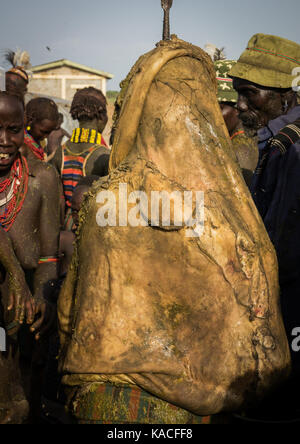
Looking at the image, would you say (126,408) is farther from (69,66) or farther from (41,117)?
(69,66)

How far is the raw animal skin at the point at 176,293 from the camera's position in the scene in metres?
1.64

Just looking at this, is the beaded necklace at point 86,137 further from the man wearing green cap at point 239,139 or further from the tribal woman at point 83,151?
the man wearing green cap at point 239,139

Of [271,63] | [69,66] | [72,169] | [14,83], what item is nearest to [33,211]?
[271,63]

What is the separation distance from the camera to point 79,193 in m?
4.45

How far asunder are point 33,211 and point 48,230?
0.54ft

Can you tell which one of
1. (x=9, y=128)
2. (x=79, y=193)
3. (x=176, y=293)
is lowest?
(x=176, y=293)

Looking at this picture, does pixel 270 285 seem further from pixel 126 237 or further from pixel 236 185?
pixel 126 237

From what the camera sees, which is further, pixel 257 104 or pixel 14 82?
pixel 14 82

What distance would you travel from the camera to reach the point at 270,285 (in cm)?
178

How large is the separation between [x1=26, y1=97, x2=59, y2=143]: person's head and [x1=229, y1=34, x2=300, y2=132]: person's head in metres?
3.93

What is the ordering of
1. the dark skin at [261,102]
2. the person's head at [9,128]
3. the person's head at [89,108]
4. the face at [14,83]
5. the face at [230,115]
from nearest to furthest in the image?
the person's head at [9,128] < the dark skin at [261,102] < the face at [230,115] < the person's head at [89,108] < the face at [14,83]

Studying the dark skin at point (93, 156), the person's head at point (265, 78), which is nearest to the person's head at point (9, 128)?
the person's head at point (265, 78)

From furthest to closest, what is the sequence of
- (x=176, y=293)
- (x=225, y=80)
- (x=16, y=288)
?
(x=225, y=80) → (x=16, y=288) → (x=176, y=293)

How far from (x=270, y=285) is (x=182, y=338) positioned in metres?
0.43
